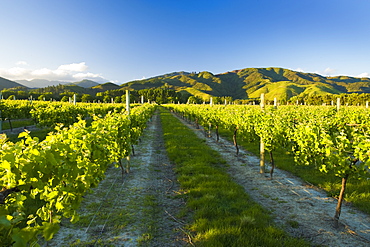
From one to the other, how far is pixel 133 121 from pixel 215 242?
7.08 metres

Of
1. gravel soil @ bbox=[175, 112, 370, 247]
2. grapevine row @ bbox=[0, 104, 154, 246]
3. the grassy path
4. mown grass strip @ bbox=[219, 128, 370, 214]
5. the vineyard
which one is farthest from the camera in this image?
mown grass strip @ bbox=[219, 128, 370, 214]

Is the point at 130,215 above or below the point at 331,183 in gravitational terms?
below

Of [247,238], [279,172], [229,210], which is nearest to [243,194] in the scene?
[229,210]

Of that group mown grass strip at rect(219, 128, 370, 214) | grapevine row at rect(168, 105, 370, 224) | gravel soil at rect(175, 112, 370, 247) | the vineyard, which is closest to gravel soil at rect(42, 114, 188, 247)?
the vineyard

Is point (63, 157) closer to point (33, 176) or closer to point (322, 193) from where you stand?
point (33, 176)

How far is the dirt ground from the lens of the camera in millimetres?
4375

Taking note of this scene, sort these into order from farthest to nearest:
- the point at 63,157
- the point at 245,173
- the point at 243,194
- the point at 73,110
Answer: the point at 73,110 → the point at 245,173 → the point at 243,194 → the point at 63,157

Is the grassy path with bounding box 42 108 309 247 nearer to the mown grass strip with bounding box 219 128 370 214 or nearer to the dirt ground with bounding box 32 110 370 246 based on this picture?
the dirt ground with bounding box 32 110 370 246

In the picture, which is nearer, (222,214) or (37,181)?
(37,181)

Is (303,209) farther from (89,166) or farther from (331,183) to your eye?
(89,166)

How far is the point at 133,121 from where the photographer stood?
1003 centimetres

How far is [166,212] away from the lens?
545cm

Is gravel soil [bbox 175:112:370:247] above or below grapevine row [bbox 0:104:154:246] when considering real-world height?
below

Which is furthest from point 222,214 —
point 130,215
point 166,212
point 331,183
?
point 331,183
